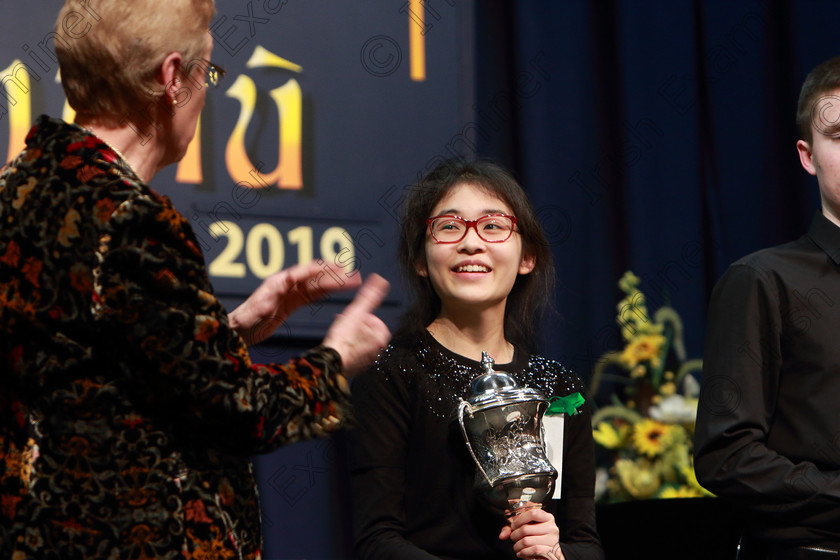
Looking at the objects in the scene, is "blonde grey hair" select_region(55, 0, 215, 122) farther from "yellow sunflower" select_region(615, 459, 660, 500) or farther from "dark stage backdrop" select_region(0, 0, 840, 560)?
"yellow sunflower" select_region(615, 459, 660, 500)

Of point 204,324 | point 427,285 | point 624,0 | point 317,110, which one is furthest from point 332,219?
point 204,324

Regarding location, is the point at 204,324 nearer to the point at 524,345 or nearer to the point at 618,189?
the point at 524,345

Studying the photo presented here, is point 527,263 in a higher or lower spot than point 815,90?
lower

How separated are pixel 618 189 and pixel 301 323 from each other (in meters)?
1.28

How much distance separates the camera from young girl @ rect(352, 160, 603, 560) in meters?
2.06

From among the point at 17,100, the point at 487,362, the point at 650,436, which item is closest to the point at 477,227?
the point at 487,362

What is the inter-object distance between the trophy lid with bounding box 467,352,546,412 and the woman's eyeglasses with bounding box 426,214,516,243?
339 millimetres

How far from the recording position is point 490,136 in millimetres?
3572

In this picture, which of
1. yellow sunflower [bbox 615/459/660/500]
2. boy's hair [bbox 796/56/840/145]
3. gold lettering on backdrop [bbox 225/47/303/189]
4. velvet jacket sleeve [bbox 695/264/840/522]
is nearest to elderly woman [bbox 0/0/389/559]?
velvet jacket sleeve [bbox 695/264/840/522]

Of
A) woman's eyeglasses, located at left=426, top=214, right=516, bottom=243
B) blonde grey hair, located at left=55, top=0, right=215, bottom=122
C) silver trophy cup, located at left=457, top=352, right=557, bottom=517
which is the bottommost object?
silver trophy cup, located at left=457, top=352, right=557, bottom=517

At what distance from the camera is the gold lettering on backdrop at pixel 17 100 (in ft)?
9.64

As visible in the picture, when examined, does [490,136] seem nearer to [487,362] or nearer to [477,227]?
[477,227]

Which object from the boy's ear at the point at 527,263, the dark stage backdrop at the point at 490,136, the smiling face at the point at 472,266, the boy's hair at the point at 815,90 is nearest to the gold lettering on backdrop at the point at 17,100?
the dark stage backdrop at the point at 490,136

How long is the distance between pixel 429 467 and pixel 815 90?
3.92ft
